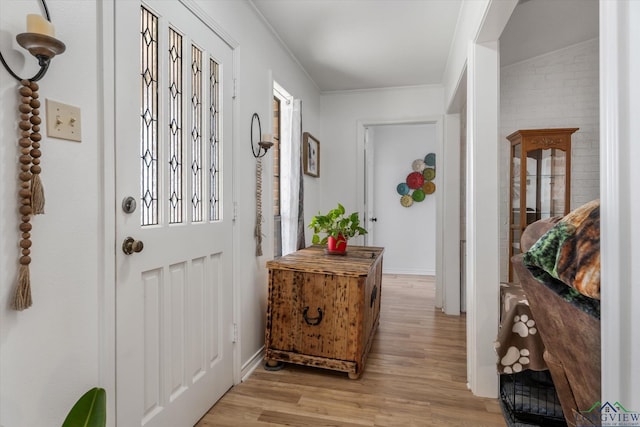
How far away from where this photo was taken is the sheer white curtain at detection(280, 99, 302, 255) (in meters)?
3.04

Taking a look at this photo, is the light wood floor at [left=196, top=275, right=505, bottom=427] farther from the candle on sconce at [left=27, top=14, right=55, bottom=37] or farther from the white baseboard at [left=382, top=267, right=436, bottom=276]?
the white baseboard at [left=382, top=267, right=436, bottom=276]

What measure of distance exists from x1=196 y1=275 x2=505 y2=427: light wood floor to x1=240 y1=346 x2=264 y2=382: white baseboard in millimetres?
36

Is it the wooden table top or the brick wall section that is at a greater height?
the brick wall section

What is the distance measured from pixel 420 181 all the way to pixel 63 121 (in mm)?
5117

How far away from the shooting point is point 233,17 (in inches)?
82.5

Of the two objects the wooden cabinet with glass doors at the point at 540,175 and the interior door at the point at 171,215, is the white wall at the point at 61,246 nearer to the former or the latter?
the interior door at the point at 171,215

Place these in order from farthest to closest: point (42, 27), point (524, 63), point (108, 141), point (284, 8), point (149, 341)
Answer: point (524, 63)
point (284, 8)
point (149, 341)
point (108, 141)
point (42, 27)

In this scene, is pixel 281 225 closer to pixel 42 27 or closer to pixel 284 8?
pixel 284 8

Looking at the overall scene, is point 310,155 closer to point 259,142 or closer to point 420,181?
point 259,142

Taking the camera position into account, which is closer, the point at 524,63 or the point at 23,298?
the point at 23,298

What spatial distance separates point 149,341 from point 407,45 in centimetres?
285

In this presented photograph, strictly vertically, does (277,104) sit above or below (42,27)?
above

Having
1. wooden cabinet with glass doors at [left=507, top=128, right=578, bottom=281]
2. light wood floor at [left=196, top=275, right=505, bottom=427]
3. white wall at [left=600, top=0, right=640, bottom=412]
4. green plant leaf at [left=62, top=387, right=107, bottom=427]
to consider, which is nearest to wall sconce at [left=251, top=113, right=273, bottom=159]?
light wood floor at [left=196, top=275, right=505, bottom=427]

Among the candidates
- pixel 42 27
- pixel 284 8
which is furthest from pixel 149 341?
pixel 284 8
